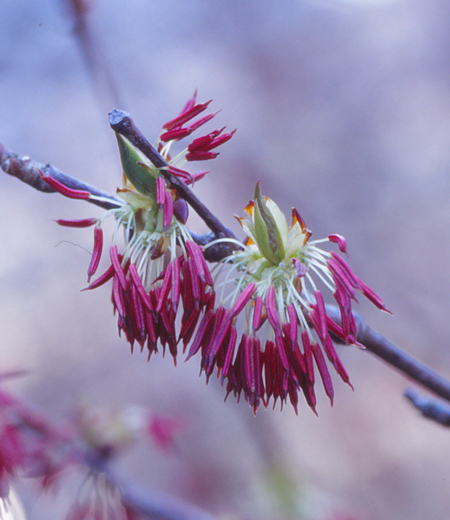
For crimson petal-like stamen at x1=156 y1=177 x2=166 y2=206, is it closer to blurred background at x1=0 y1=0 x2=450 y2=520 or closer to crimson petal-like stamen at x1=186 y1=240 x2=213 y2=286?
crimson petal-like stamen at x1=186 y1=240 x2=213 y2=286

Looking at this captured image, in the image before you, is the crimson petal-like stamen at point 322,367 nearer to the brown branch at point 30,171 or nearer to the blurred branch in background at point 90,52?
the brown branch at point 30,171

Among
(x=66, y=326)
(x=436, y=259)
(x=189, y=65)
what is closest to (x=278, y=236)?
(x=66, y=326)

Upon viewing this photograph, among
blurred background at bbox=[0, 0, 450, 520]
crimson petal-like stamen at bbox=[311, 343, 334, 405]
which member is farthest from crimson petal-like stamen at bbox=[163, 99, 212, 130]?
blurred background at bbox=[0, 0, 450, 520]

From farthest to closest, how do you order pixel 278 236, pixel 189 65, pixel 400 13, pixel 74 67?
pixel 400 13 < pixel 189 65 < pixel 74 67 < pixel 278 236

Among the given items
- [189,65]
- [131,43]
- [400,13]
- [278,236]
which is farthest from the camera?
[400,13]

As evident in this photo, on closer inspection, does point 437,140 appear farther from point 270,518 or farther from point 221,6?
point 270,518

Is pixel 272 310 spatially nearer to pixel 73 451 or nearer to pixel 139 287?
pixel 139 287
